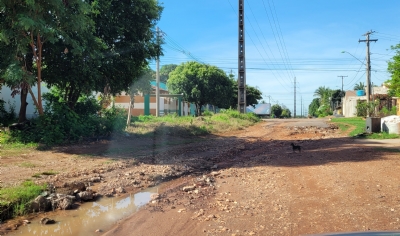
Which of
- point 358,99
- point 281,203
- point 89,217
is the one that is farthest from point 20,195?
point 358,99

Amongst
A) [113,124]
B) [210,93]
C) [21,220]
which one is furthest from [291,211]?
[210,93]

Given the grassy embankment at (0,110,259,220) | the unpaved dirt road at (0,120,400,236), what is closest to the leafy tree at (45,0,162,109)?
the grassy embankment at (0,110,259,220)

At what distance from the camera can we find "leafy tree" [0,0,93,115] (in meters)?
11.8

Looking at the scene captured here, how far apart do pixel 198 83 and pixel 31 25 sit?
37159 mm

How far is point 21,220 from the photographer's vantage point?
6.23m

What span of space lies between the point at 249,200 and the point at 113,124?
39.7ft

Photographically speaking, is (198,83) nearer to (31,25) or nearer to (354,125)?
(354,125)

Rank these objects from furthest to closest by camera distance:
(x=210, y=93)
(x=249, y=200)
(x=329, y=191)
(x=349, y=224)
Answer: (x=210, y=93) < (x=329, y=191) < (x=249, y=200) < (x=349, y=224)

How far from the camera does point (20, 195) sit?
6.96 meters

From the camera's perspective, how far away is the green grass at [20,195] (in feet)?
21.6

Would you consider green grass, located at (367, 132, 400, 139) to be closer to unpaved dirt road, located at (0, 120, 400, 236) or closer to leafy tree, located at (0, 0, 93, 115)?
unpaved dirt road, located at (0, 120, 400, 236)

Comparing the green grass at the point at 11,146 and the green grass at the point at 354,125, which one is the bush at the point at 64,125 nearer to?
the green grass at the point at 11,146

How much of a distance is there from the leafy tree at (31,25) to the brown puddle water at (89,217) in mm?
6717

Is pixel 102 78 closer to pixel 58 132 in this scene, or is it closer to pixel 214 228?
pixel 58 132
